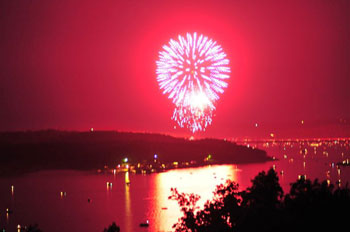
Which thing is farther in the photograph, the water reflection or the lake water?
the lake water

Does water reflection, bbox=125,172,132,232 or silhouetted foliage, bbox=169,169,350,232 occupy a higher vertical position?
silhouetted foliage, bbox=169,169,350,232

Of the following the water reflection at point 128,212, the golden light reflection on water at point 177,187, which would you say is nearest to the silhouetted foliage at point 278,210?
the golden light reflection on water at point 177,187

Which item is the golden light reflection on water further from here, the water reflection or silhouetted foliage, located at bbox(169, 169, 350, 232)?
silhouetted foliage, located at bbox(169, 169, 350, 232)

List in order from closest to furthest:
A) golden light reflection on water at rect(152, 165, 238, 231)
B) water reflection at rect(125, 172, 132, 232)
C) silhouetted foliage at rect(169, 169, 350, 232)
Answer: silhouetted foliage at rect(169, 169, 350, 232), water reflection at rect(125, 172, 132, 232), golden light reflection on water at rect(152, 165, 238, 231)

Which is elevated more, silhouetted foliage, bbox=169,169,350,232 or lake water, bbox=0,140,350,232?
silhouetted foliage, bbox=169,169,350,232

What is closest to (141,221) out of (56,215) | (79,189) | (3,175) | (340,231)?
(56,215)

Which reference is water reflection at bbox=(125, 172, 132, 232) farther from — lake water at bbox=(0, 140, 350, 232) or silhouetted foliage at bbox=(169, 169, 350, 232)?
silhouetted foliage at bbox=(169, 169, 350, 232)

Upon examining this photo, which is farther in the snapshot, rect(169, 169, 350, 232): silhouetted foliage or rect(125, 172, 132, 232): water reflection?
rect(125, 172, 132, 232): water reflection

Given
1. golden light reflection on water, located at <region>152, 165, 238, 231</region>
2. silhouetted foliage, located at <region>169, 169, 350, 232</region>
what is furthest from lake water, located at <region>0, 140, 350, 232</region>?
silhouetted foliage, located at <region>169, 169, 350, 232</region>

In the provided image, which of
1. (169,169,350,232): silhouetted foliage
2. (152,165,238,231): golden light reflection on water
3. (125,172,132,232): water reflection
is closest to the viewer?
(169,169,350,232): silhouetted foliage
